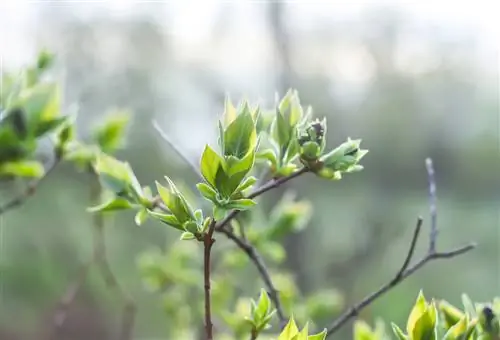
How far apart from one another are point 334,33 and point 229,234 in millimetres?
1085

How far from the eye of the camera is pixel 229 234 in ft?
1.24

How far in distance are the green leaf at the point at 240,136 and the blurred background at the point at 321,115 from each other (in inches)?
34.8

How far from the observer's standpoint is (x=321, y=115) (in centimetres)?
128

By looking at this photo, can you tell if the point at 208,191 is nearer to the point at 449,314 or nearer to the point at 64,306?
the point at 449,314

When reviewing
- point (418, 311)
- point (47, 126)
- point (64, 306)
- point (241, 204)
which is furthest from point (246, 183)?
point (64, 306)

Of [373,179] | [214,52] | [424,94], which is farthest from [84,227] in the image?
[424,94]

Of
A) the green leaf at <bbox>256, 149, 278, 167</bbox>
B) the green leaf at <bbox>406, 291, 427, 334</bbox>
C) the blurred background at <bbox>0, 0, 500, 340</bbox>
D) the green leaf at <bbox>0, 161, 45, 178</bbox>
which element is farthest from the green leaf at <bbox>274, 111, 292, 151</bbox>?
the blurred background at <bbox>0, 0, 500, 340</bbox>

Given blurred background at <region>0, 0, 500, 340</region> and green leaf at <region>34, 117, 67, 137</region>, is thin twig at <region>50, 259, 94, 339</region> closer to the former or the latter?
green leaf at <region>34, 117, 67, 137</region>

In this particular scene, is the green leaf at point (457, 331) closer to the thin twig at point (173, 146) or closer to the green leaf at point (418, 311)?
the green leaf at point (418, 311)

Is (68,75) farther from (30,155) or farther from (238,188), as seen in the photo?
(238,188)

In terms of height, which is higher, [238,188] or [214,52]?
[238,188]

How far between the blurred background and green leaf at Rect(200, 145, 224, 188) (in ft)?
2.92

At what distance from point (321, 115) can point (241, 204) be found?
99 centimetres

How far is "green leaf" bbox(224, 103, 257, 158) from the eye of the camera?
316 millimetres
